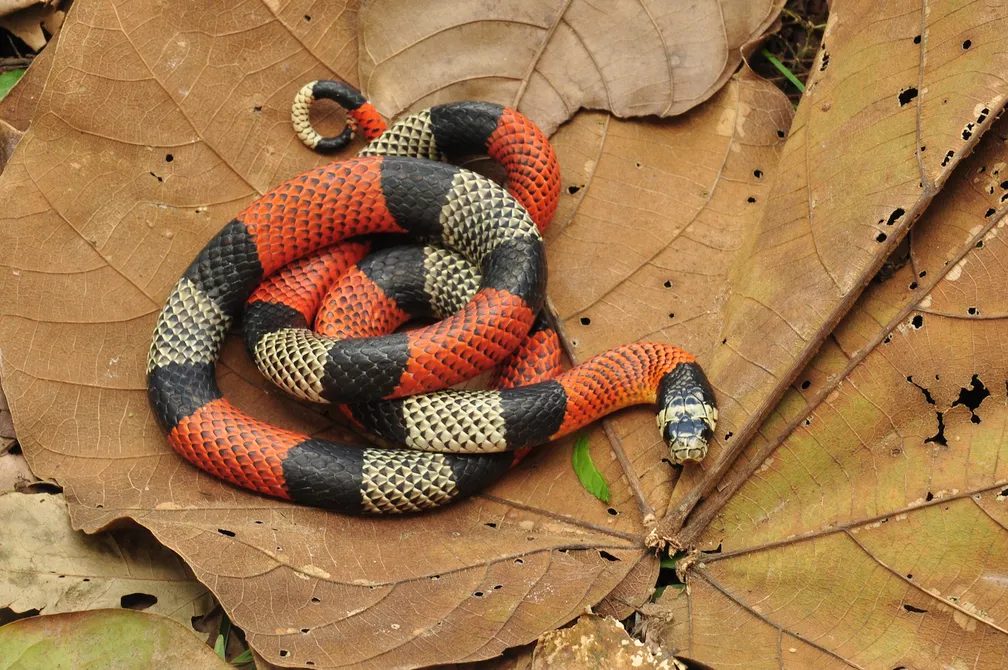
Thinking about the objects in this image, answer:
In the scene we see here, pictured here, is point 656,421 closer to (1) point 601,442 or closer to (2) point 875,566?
(1) point 601,442

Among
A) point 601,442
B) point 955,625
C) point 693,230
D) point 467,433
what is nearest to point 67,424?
point 467,433

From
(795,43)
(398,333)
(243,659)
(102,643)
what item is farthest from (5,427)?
(795,43)

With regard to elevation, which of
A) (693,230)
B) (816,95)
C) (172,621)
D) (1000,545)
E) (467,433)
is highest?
(816,95)

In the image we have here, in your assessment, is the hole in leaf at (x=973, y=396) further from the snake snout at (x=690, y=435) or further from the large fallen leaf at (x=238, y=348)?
the large fallen leaf at (x=238, y=348)

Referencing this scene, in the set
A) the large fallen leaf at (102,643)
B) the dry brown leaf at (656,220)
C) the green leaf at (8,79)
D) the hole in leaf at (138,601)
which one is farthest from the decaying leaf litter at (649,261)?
the green leaf at (8,79)

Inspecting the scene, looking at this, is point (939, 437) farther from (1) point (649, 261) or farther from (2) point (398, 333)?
(2) point (398, 333)

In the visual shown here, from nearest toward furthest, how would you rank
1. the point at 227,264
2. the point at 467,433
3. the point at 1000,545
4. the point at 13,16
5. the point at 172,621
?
the point at 1000,545 < the point at 172,621 < the point at 467,433 < the point at 227,264 < the point at 13,16
